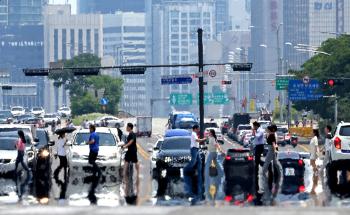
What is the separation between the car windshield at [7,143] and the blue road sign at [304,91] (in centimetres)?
6784

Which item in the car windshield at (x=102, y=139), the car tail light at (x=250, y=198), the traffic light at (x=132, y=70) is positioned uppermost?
the traffic light at (x=132, y=70)

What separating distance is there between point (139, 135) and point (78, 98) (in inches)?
2828

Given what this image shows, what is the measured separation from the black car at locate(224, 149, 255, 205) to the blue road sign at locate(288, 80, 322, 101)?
75.4 m

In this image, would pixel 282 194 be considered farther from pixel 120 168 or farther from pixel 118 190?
pixel 120 168

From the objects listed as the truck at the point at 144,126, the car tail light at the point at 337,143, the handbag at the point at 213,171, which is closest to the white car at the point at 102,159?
the handbag at the point at 213,171

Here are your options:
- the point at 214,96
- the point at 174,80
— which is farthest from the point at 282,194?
the point at 214,96

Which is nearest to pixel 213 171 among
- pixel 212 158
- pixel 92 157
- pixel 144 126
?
pixel 212 158

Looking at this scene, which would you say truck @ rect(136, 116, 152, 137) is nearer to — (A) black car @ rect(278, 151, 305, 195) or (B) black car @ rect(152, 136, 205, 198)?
(B) black car @ rect(152, 136, 205, 198)

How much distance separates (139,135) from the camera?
115188mm

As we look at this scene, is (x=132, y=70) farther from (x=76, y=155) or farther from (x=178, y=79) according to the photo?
(x=76, y=155)

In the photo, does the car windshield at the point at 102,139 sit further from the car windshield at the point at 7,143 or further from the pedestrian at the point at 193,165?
the pedestrian at the point at 193,165

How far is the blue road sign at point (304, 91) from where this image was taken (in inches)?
4413

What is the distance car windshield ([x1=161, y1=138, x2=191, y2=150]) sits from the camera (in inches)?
1823

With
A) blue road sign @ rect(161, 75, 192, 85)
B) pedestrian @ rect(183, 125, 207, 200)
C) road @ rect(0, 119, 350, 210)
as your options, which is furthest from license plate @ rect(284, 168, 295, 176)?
blue road sign @ rect(161, 75, 192, 85)
